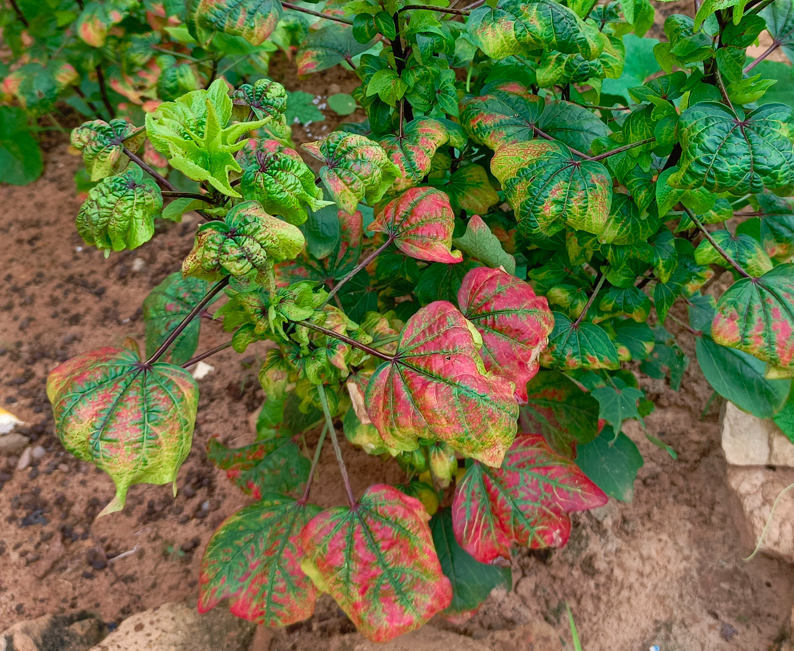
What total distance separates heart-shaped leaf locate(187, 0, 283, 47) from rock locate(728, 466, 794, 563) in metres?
1.88

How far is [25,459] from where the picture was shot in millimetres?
2031

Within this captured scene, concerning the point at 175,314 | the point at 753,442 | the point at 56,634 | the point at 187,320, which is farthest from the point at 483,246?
the point at 56,634

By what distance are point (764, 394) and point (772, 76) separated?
3.70 feet

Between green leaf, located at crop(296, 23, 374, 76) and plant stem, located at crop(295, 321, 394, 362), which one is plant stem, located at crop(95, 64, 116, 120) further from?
plant stem, located at crop(295, 321, 394, 362)

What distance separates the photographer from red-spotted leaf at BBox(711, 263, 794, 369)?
1097 millimetres

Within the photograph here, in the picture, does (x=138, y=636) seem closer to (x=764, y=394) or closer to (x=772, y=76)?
(x=764, y=394)

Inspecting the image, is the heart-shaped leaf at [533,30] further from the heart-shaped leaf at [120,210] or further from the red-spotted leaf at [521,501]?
the red-spotted leaf at [521,501]

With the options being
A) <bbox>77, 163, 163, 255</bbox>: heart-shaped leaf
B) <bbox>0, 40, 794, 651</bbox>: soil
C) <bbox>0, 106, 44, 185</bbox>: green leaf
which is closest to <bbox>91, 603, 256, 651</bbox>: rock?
<bbox>0, 40, 794, 651</bbox>: soil

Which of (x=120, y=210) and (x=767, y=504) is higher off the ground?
(x=120, y=210)

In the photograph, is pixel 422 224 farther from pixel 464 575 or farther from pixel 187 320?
pixel 464 575

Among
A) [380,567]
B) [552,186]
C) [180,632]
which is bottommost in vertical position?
[180,632]

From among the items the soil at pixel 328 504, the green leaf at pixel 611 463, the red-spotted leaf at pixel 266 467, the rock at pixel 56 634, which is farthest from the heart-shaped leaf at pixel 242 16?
the rock at pixel 56 634

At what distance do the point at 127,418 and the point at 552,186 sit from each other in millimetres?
904

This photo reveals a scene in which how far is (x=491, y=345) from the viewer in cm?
117
